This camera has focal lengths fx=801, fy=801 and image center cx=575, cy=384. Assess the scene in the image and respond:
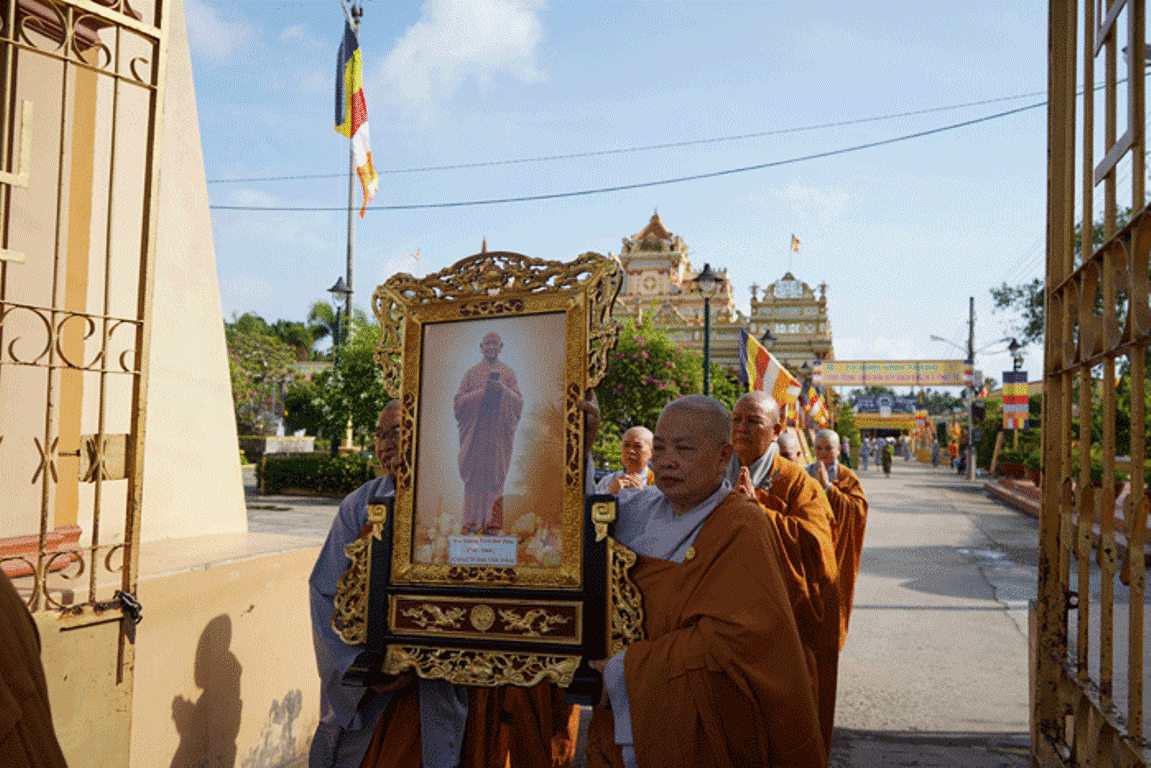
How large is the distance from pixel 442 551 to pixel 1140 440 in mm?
2166

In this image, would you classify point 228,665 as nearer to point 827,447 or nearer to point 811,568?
point 811,568

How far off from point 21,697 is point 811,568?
3.52 meters

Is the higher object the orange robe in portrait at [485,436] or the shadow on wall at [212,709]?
the orange robe in portrait at [485,436]

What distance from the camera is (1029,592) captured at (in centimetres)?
891

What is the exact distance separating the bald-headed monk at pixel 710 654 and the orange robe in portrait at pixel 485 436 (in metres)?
0.58

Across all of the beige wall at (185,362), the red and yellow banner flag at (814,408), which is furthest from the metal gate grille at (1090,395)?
the red and yellow banner flag at (814,408)

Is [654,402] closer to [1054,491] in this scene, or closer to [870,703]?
[870,703]

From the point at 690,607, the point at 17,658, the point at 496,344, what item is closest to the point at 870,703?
the point at 690,607

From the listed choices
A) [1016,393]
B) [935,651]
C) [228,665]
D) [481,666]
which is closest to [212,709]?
[228,665]

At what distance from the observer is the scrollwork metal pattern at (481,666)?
8.75 feet

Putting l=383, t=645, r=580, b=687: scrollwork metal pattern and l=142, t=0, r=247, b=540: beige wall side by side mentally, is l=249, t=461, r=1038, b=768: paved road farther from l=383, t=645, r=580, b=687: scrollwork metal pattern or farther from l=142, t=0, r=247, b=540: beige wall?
l=383, t=645, r=580, b=687: scrollwork metal pattern

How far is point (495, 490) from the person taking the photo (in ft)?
9.50

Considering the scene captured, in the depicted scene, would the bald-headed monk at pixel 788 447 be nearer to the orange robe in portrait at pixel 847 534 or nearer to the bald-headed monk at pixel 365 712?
the orange robe in portrait at pixel 847 534

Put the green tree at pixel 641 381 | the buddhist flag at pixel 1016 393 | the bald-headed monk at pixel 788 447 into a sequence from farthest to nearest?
the buddhist flag at pixel 1016 393, the green tree at pixel 641 381, the bald-headed monk at pixel 788 447
